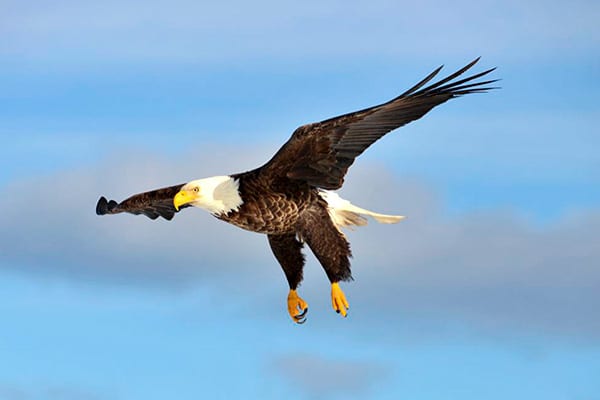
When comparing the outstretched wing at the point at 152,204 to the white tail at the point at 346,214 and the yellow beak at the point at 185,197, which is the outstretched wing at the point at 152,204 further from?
the white tail at the point at 346,214

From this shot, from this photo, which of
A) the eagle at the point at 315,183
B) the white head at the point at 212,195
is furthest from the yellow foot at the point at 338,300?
the white head at the point at 212,195

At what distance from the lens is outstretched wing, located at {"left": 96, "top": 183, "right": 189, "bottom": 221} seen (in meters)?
15.1

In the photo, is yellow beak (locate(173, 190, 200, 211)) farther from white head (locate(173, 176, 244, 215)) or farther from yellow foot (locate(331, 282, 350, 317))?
yellow foot (locate(331, 282, 350, 317))

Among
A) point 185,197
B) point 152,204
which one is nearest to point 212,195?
point 185,197

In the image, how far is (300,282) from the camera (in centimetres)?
1496

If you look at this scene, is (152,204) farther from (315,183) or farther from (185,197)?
(315,183)

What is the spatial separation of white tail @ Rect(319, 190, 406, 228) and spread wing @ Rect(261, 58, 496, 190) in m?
0.45

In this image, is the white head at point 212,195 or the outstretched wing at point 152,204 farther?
the outstretched wing at point 152,204

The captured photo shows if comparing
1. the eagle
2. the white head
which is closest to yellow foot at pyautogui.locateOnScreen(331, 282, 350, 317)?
the eagle

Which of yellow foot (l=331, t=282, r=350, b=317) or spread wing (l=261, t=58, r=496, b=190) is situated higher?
spread wing (l=261, t=58, r=496, b=190)

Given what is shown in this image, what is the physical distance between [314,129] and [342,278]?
1575 mm

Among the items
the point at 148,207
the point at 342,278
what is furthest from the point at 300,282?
the point at 148,207

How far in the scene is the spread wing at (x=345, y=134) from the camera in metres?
13.6

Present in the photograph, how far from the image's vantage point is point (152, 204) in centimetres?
1537
